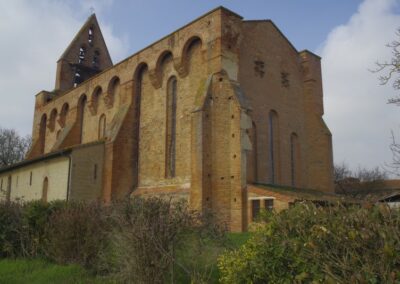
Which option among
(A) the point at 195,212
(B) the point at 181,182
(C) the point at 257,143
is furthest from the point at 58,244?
(C) the point at 257,143

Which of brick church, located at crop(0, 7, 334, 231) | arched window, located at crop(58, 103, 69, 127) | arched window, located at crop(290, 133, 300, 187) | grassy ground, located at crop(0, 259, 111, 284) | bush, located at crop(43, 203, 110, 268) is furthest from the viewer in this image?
arched window, located at crop(58, 103, 69, 127)

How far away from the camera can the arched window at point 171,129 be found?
67.6ft

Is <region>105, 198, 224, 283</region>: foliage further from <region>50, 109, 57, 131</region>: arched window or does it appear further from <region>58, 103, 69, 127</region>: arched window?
<region>50, 109, 57, 131</region>: arched window

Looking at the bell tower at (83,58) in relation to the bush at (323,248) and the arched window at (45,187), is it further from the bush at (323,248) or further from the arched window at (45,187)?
the bush at (323,248)

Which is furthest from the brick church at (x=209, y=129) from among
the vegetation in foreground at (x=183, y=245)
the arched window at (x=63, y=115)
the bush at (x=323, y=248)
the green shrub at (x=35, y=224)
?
the bush at (x=323, y=248)

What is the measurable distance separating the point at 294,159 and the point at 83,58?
23962 millimetres

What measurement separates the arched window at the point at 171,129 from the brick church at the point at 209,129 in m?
0.06

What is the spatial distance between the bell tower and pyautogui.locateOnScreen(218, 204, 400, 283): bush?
110 ft

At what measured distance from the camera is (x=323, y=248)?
430 cm

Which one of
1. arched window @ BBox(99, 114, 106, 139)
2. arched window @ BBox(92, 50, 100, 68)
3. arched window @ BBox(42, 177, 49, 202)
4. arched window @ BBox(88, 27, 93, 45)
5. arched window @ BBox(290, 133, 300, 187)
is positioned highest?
arched window @ BBox(88, 27, 93, 45)

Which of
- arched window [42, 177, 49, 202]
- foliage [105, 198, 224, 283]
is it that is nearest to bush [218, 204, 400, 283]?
foliage [105, 198, 224, 283]

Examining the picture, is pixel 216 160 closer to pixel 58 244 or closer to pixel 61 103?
pixel 58 244

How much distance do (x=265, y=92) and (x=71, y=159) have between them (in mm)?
10895

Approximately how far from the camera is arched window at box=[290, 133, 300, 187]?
71.5ft
